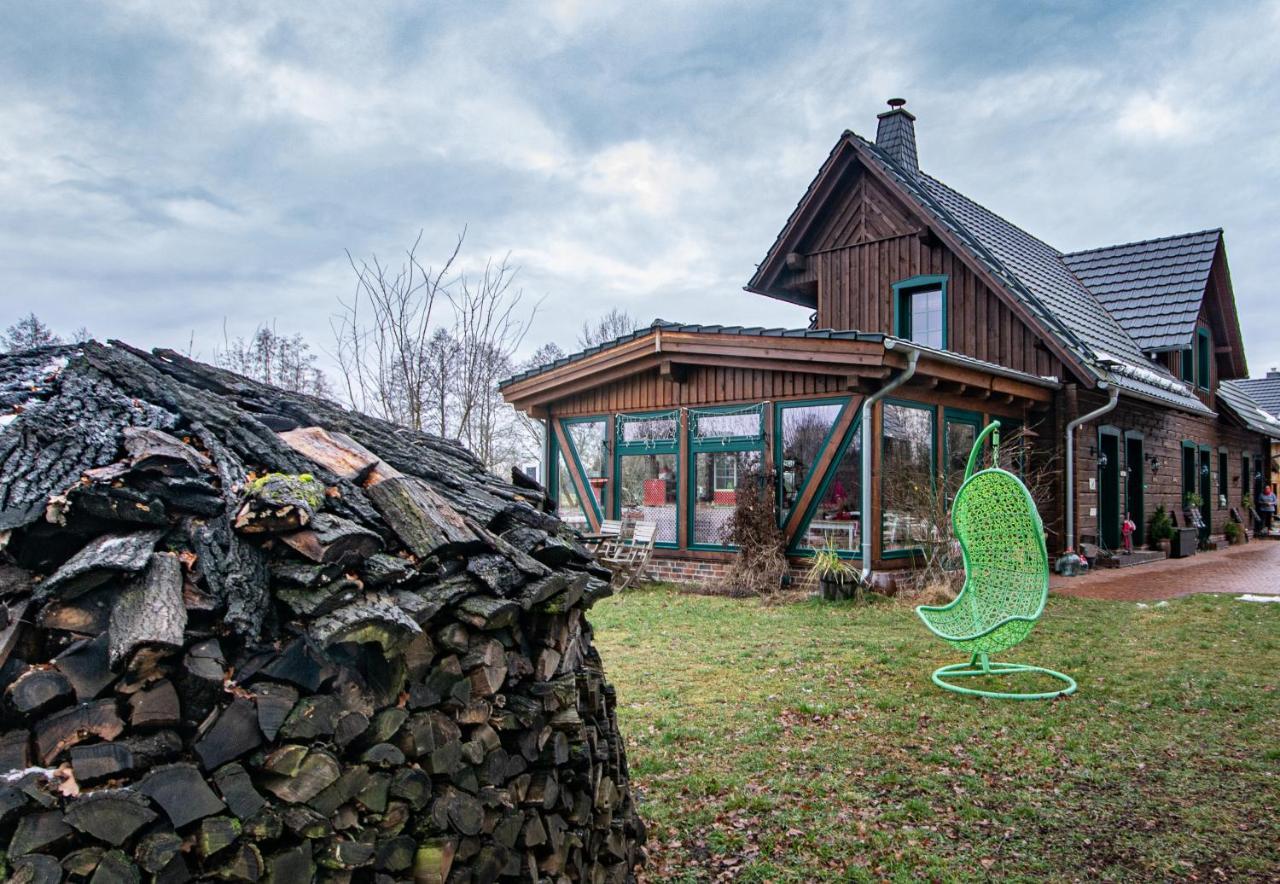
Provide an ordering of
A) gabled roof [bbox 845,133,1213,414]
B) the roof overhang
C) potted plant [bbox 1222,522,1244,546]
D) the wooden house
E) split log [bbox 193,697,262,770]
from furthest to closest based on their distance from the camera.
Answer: potted plant [bbox 1222,522,1244,546]
gabled roof [bbox 845,133,1213,414]
the wooden house
the roof overhang
split log [bbox 193,697,262,770]

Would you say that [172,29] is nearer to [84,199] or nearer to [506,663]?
[84,199]

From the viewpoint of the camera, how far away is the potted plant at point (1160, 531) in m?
13.1

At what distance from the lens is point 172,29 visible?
21.1ft

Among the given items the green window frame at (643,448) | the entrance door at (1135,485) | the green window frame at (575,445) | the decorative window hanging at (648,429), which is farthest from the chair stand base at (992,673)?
the entrance door at (1135,485)

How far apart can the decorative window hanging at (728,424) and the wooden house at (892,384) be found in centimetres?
2

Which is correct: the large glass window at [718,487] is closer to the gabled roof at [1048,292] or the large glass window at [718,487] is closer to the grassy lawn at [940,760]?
the grassy lawn at [940,760]

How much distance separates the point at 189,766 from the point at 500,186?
11.1 metres

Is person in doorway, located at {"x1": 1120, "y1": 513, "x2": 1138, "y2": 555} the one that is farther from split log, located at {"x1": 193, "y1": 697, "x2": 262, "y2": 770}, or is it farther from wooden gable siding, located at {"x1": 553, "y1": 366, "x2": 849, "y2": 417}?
split log, located at {"x1": 193, "y1": 697, "x2": 262, "y2": 770}

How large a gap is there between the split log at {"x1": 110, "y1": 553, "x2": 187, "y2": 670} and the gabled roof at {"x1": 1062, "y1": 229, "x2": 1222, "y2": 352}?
584 inches

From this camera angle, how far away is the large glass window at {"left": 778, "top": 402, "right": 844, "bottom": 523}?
8.69m

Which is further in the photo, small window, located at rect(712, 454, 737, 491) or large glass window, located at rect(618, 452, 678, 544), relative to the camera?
large glass window, located at rect(618, 452, 678, 544)

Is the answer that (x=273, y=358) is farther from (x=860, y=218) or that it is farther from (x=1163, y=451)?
(x=1163, y=451)

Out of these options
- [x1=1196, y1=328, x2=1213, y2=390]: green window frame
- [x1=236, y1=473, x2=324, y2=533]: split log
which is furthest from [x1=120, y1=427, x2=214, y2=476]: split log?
[x1=1196, y1=328, x2=1213, y2=390]: green window frame

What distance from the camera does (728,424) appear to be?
9.38 meters
